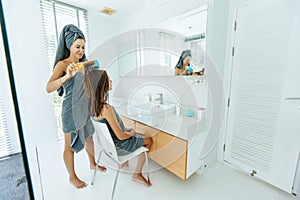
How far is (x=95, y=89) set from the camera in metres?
1.02

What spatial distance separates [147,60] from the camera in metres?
1.91

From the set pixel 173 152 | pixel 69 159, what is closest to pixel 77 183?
pixel 69 159

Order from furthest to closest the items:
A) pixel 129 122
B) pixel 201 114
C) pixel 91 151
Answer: pixel 129 122, pixel 201 114, pixel 91 151

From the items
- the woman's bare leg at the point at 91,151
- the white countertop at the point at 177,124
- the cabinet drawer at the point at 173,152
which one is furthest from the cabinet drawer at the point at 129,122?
the woman's bare leg at the point at 91,151

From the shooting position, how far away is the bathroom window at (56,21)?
0.69m

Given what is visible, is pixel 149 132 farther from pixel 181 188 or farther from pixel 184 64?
pixel 184 64

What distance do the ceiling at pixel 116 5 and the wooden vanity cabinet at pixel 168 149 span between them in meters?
1.20

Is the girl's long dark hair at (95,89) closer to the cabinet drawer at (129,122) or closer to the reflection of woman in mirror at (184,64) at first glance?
the cabinet drawer at (129,122)

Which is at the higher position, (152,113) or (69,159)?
(152,113)

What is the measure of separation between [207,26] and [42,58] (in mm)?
1372

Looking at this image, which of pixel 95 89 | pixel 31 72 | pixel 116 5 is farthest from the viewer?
pixel 116 5

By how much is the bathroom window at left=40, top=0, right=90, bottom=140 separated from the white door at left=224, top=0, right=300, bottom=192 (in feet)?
5.13

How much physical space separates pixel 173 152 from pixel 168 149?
0.06 meters

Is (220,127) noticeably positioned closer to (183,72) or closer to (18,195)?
(183,72)
